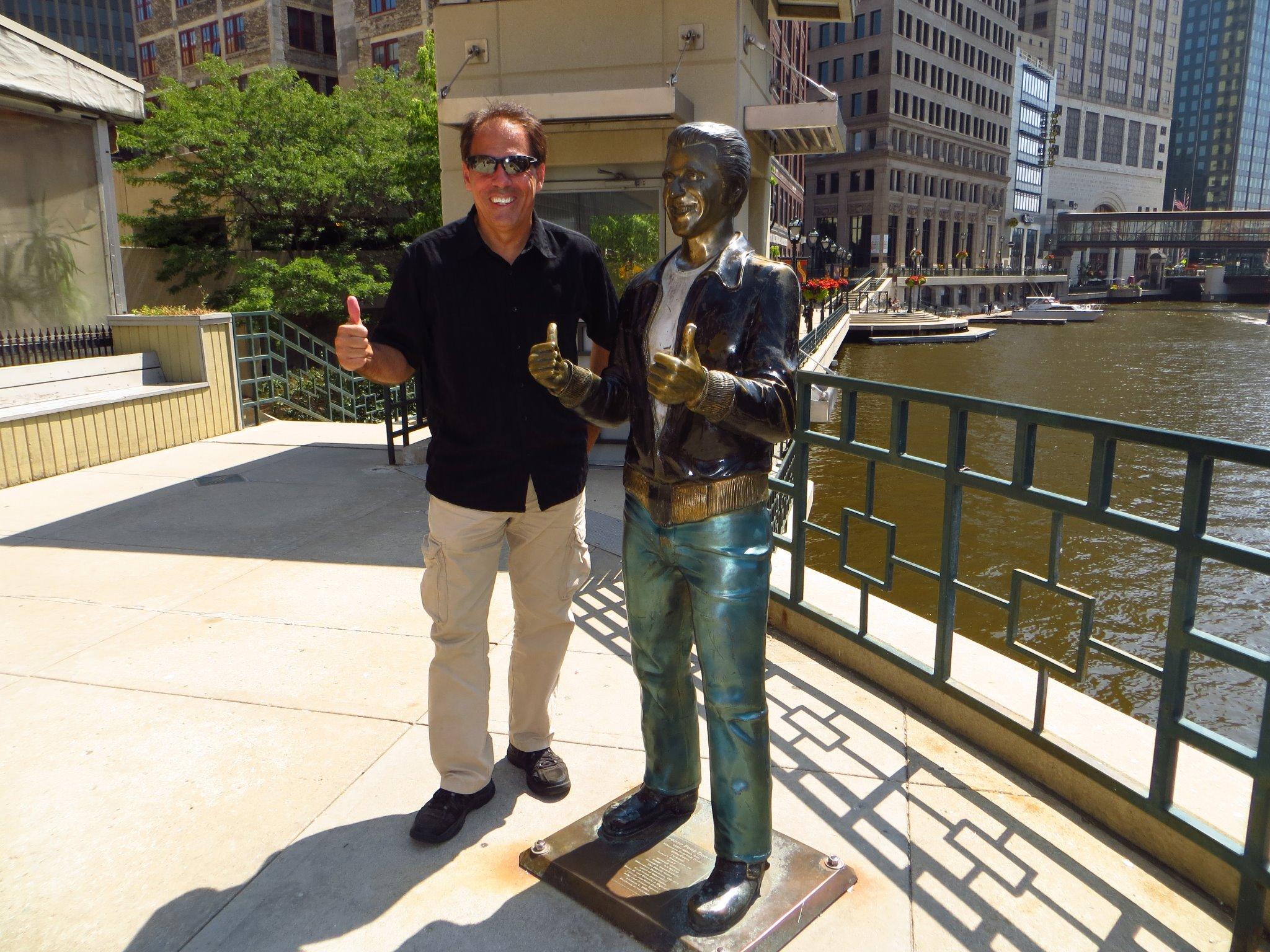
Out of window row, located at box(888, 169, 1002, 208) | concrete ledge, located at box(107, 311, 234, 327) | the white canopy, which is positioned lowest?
concrete ledge, located at box(107, 311, 234, 327)

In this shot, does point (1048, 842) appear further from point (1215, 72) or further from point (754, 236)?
point (1215, 72)

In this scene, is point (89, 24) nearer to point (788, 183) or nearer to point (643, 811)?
point (788, 183)

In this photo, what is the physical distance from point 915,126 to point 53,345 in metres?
80.2

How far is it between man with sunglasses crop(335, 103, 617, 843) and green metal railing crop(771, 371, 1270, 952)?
1.42m

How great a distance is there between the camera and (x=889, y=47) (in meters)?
72.4

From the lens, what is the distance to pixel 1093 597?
309 cm

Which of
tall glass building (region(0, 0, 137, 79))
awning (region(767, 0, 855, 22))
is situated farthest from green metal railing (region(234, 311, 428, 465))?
tall glass building (region(0, 0, 137, 79))

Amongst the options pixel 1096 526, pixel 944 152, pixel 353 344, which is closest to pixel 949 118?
pixel 944 152

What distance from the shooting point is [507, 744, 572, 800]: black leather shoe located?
3105 mm

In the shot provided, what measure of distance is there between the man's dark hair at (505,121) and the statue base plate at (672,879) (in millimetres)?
2049

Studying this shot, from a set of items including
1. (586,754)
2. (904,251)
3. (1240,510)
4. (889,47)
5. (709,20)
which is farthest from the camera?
(904,251)

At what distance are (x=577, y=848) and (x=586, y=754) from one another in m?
0.71

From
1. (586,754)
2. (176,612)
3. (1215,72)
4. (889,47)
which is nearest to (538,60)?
(176,612)

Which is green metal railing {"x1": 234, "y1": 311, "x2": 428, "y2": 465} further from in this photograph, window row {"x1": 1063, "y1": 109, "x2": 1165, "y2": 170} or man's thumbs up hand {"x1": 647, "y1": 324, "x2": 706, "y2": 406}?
window row {"x1": 1063, "y1": 109, "x2": 1165, "y2": 170}
